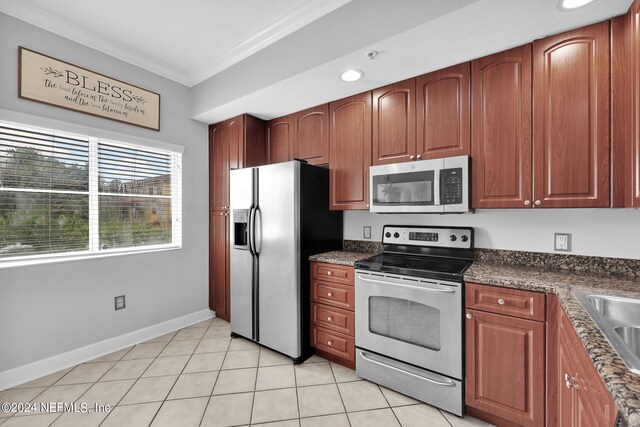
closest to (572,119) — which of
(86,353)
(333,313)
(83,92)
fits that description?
(333,313)

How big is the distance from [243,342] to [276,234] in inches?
46.0

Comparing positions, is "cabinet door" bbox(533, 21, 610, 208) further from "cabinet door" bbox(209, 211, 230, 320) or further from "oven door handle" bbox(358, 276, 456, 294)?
"cabinet door" bbox(209, 211, 230, 320)

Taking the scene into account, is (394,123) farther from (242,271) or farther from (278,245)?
(242,271)

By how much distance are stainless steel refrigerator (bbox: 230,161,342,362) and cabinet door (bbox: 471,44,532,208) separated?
127 centimetres

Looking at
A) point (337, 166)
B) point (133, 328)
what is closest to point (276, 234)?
point (337, 166)

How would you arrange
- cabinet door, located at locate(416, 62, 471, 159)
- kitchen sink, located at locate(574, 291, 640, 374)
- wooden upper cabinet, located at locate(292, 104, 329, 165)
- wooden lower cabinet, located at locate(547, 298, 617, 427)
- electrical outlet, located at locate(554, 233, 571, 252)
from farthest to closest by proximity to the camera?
wooden upper cabinet, located at locate(292, 104, 329, 165)
cabinet door, located at locate(416, 62, 471, 159)
electrical outlet, located at locate(554, 233, 571, 252)
kitchen sink, located at locate(574, 291, 640, 374)
wooden lower cabinet, located at locate(547, 298, 617, 427)

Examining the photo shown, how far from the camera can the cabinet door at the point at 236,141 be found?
3.02 metres

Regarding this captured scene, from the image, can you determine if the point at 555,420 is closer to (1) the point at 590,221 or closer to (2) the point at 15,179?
(1) the point at 590,221

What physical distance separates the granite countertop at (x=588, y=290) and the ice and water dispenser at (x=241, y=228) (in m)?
1.89

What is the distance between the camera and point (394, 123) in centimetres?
227

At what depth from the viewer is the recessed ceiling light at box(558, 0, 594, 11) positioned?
1.39 meters

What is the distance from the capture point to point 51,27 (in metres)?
2.20

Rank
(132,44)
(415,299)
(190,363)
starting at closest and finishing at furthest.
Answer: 1. (415,299)
2. (190,363)
3. (132,44)

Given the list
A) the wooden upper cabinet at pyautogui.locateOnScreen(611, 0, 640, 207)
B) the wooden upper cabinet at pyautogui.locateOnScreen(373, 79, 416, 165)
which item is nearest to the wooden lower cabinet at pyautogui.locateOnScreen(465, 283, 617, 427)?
the wooden upper cabinet at pyautogui.locateOnScreen(611, 0, 640, 207)
